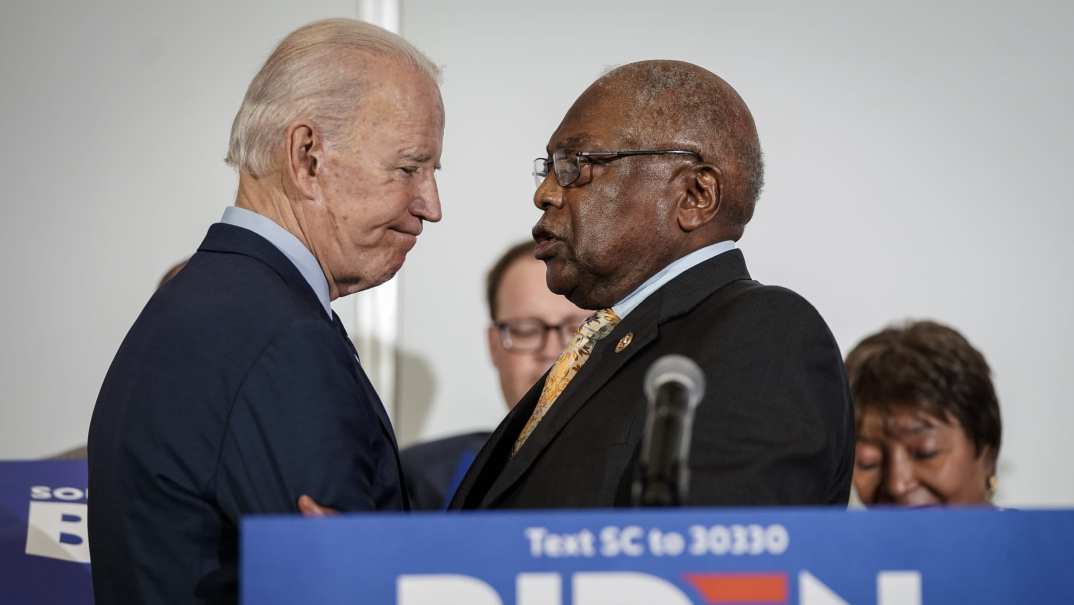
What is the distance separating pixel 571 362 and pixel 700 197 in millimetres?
369

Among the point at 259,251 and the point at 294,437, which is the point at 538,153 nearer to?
the point at 259,251

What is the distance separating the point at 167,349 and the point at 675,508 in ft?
2.97

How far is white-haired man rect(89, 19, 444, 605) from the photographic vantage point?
70.9 inches

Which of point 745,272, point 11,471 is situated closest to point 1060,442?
point 745,272

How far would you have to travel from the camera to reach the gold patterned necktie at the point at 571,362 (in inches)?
88.6

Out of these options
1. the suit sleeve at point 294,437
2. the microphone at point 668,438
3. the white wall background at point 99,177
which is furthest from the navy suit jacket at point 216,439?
the white wall background at point 99,177

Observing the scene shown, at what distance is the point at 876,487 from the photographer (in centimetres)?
351

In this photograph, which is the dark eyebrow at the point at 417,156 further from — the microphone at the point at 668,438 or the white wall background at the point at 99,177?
the white wall background at the point at 99,177

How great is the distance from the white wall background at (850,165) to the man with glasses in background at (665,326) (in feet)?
6.52


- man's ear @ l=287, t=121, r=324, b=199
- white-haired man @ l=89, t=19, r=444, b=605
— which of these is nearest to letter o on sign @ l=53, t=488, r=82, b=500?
white-haired man @ l=89, t=19, r=444, b=605

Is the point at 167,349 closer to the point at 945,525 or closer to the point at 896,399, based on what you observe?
the point at 945,525

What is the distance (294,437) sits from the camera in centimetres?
178

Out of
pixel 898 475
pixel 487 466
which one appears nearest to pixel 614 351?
pixel 487 466

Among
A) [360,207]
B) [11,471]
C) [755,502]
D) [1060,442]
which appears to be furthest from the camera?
[1060,442]
